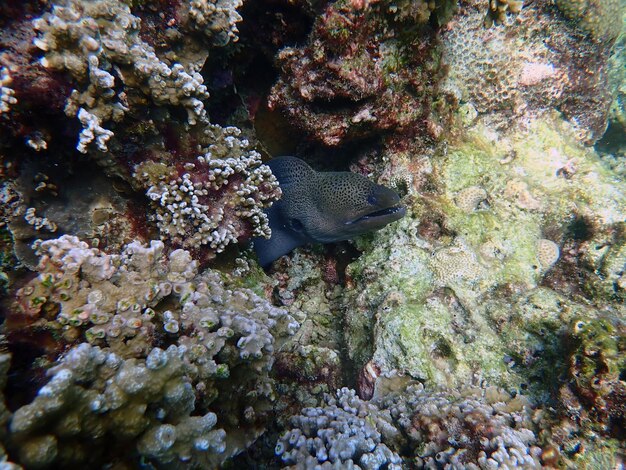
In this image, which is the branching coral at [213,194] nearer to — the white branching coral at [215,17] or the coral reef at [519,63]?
the white branching coral at [215,17]

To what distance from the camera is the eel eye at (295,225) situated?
4.14m

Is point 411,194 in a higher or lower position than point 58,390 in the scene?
higher

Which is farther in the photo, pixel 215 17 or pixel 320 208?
pixel 320 208

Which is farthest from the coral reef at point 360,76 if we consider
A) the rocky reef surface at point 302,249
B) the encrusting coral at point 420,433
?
the encrusting coral at point 420,433

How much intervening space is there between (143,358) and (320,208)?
2474 millimetres

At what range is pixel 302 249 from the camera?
4.59 meters

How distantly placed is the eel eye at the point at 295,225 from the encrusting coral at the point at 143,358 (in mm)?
1648

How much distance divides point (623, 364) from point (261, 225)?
2.91m

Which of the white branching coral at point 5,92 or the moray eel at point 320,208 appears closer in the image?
the white branching coral at point 5,92

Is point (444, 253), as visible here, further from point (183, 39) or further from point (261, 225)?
point (183, 39)

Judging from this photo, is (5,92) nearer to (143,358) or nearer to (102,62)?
(102,62)

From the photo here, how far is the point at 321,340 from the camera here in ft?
12.8

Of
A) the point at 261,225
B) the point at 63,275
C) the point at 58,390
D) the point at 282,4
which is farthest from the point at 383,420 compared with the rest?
the point at 282,4

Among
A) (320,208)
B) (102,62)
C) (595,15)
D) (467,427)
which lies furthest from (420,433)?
(595,15)
